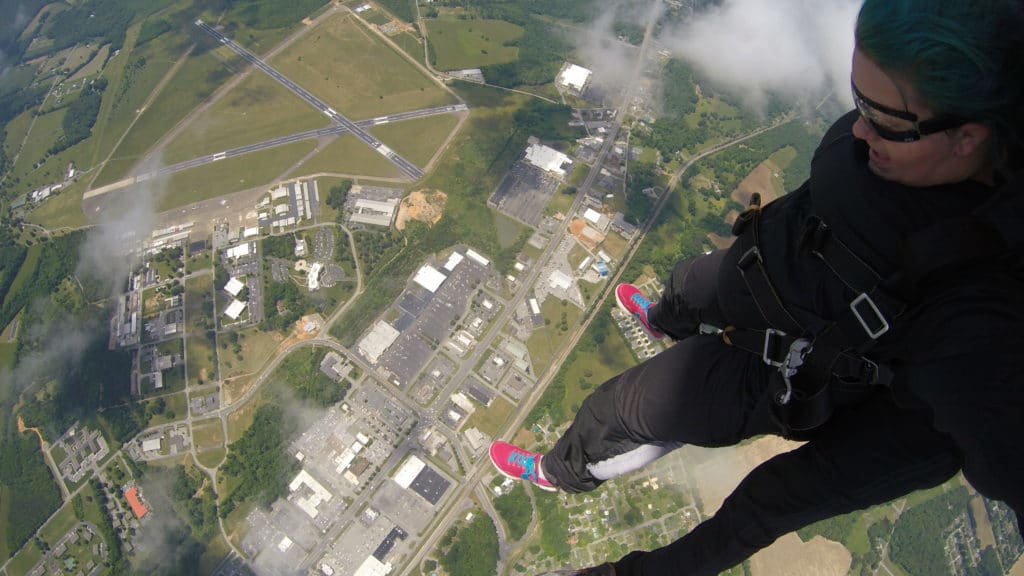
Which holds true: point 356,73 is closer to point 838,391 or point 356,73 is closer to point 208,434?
point 208,434

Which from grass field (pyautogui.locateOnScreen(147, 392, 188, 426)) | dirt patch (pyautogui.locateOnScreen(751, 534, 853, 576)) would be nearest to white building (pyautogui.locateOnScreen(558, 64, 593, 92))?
dirt patch (pyautogui.locateOnScreen(751, 534, 853, 576))

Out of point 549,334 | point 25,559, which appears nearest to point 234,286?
point 25,559

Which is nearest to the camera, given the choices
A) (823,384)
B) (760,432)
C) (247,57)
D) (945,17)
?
Answer: (945,17)

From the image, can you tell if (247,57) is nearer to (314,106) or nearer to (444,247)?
(314,106)

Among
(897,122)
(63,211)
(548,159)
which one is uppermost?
(897,122)

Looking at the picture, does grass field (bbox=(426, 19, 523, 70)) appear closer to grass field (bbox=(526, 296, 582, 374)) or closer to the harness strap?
grass field (bbox=(526, 296, 582, 374))

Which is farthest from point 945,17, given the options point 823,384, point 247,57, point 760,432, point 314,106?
point 247,57
